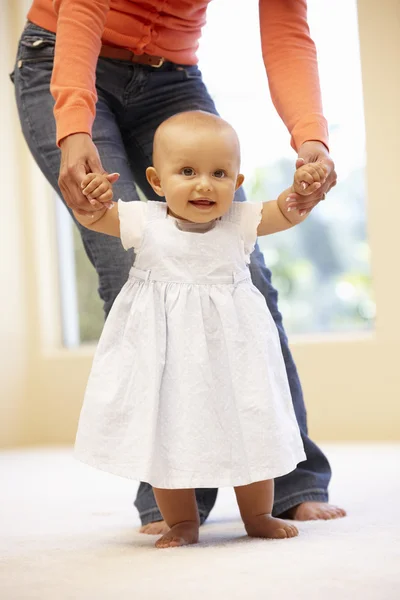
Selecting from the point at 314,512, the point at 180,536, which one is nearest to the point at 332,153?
the point at 314,512

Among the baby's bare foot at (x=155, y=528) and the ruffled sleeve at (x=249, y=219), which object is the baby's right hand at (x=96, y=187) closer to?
the ruffled sleeve at (x=249, y=219)

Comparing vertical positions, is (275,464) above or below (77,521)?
above

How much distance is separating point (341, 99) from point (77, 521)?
6.09 feet

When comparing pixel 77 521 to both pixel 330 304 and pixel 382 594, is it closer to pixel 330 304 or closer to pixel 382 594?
pixel 382 594

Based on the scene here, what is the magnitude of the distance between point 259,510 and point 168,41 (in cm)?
84

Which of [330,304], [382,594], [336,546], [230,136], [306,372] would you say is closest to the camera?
[382,594]

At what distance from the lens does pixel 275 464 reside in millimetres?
1352

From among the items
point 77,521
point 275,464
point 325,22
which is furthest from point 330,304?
point 275,464

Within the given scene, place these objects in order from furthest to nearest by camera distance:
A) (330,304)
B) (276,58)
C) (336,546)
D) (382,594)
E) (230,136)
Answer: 1. (330,304)
2. (276,58)
3. (230,136)
4. (336,546)
5. (382,594)

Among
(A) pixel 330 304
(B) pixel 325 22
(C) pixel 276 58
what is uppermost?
(B) pixel 325 22

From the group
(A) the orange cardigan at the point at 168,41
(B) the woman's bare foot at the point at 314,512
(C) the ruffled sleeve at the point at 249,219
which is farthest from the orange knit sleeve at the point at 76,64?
(B) the woman's bare foot at the point at 314,512

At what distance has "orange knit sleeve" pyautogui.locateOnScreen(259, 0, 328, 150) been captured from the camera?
1.49 metres

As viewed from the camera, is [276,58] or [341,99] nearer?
[276,58]

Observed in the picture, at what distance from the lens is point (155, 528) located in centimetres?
155
